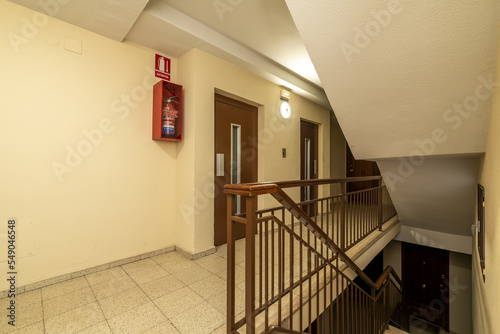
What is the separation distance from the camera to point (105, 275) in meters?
2.31

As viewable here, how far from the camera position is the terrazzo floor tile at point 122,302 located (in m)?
1.75

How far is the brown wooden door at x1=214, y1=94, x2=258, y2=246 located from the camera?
318cm

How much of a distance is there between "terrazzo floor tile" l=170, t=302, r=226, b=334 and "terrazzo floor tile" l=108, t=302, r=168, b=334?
127 millimetres

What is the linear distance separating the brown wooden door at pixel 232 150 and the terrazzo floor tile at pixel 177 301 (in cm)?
115

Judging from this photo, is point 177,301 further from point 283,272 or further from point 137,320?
point 283,272

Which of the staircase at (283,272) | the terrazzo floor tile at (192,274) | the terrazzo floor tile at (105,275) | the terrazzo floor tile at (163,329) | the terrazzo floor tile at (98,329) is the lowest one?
the terrazzo floor tile at (163,329)

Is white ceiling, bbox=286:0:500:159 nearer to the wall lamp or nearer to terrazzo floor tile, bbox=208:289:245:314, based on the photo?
the wall lamp

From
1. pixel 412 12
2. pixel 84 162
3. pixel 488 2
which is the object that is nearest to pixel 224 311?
pixel 84 162

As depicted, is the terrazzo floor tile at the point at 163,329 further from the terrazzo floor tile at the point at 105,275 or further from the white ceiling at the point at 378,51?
the white ceiling at the point at 378,51

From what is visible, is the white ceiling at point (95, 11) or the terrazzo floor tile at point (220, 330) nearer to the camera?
the terrazzo floor tile at point (220, 330)

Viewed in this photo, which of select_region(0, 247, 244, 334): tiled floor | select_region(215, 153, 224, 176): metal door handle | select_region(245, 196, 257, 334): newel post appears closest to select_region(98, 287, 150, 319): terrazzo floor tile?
select_region(0, 247, 244, 334): tiled floor

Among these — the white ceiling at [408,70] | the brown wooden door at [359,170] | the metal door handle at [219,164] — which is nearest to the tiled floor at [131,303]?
the metal door handle at [219,164]

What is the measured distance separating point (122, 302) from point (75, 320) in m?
0.31

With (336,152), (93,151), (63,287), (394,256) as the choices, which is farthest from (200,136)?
(394,256)
